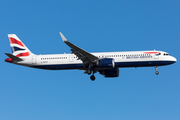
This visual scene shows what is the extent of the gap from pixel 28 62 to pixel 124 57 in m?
16.9

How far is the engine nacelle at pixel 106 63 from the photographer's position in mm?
42781

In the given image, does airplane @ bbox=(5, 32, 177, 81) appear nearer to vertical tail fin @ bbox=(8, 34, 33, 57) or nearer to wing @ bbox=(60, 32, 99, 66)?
wing @ bbox=(60, 32, 99, 66)

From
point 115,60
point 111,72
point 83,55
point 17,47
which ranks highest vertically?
point 17,47

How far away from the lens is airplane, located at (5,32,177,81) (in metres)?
43.1

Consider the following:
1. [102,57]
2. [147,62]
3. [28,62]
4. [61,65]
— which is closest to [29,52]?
[28,62]

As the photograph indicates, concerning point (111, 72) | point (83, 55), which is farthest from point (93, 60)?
point (111, 72)

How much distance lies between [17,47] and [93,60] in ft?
50.8

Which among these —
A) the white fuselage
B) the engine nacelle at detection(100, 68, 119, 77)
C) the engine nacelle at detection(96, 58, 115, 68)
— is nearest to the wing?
the engine nacelle at detection(96, 58, 115, 68)

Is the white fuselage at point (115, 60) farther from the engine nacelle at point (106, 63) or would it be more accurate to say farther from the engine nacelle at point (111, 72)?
the engine nacelle at point (111, 72)

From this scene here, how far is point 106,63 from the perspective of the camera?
141 ft

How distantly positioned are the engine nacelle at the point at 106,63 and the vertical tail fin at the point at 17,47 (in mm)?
13863

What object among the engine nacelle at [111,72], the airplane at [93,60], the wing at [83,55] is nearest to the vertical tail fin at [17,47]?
the airplane at [93,60]

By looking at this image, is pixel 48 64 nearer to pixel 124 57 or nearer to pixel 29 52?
pixel 29 52

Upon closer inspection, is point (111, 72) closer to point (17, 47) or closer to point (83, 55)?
point (83, 55)
